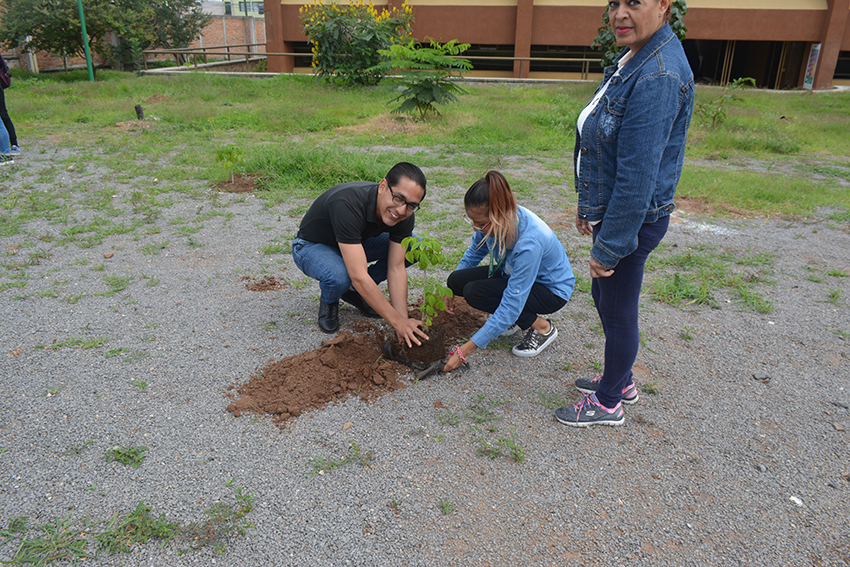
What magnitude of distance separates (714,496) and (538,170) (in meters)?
5.95

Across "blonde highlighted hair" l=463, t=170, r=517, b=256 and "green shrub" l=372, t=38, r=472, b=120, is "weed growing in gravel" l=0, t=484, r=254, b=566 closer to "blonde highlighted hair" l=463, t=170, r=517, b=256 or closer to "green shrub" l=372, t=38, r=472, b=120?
"blonde highlighted hair" l=463, t=170, r=517, b=256

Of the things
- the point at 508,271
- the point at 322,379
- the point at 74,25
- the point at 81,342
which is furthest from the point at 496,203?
the point at 74,25

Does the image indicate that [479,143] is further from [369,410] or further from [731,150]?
[369,410]

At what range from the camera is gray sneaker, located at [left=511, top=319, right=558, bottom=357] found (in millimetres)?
3281

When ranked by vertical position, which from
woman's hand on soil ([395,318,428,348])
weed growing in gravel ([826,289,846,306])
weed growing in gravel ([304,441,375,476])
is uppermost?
woman's hand on soil ([395,318,428,348])

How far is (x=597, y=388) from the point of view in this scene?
2828mm

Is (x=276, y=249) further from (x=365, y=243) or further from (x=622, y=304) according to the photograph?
(x=622, y=304)

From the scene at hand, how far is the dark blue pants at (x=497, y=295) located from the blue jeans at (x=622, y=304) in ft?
1.94

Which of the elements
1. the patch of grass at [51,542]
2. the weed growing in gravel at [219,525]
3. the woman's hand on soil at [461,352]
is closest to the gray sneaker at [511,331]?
the woman's hand on soil at [461,352]

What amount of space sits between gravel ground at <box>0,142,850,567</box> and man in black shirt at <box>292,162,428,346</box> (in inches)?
13.1

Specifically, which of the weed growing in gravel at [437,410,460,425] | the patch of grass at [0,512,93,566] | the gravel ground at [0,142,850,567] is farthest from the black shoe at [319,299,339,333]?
the patch of grass at [0,512,93,566]

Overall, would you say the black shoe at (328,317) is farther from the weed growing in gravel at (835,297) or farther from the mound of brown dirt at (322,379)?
the weed growing in gravel at (835,297)

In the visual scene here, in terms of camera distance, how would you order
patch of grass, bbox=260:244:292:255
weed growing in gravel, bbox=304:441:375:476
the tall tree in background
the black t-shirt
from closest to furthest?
weed growing in gravel, bbox=304:441:375:476
the black t-shirt
patch of grass, bbox=260:244:292:255
the tall tree in background

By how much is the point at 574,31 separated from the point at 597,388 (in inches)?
791
